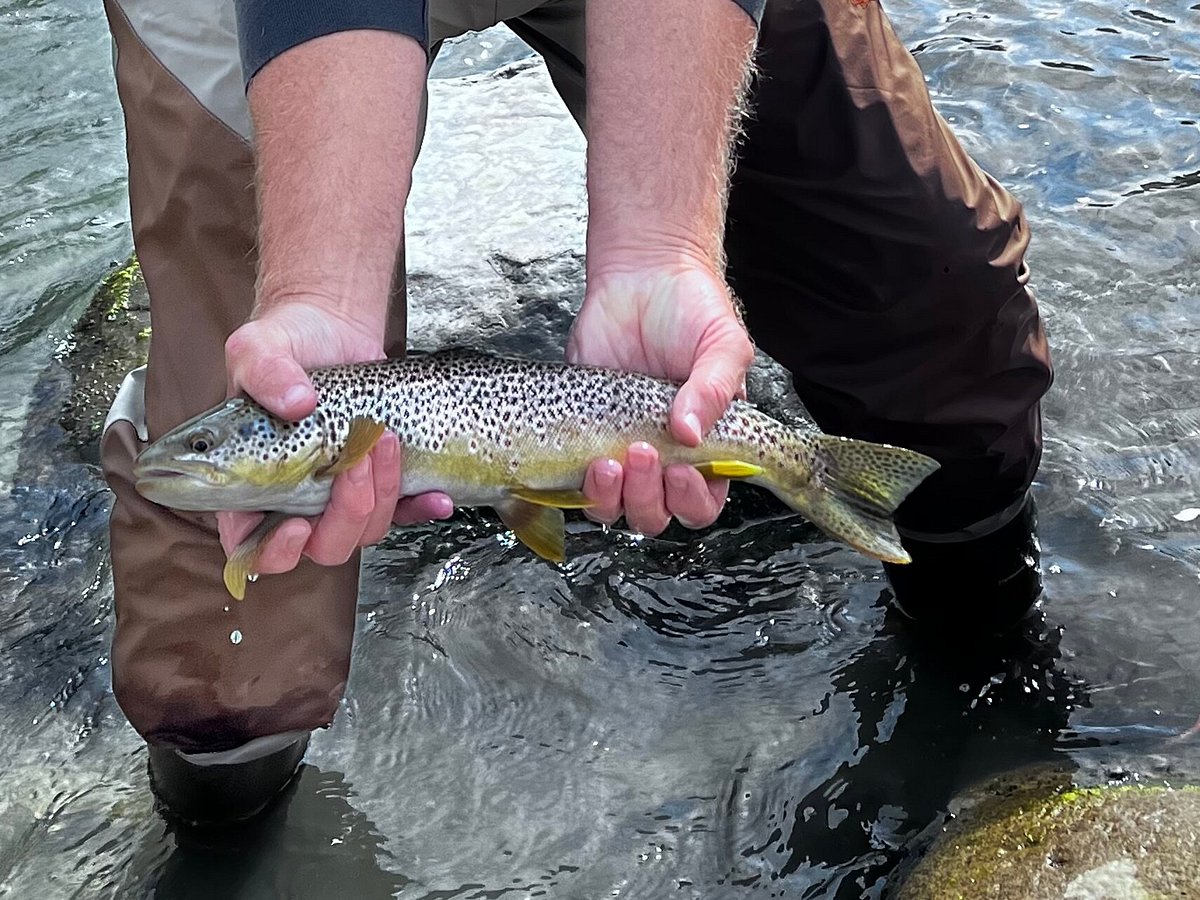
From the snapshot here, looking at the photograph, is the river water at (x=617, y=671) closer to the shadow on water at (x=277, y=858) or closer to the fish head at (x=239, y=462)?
the shadow on water at (x=277, y=858)

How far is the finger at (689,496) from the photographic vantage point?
115 inches

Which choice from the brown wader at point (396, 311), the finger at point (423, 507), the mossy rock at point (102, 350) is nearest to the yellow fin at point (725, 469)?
the finger at point (423, 507)

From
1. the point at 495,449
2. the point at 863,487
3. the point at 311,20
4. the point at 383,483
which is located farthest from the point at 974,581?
the point at 311,20

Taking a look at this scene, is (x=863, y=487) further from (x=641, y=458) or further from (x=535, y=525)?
(x=535, y=525)

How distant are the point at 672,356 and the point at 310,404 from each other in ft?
2.71

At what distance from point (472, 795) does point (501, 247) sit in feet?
8.26

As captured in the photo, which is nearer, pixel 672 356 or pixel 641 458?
pixel 641 458

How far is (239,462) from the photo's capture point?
2768 millimetres

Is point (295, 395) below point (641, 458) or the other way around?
the other way around

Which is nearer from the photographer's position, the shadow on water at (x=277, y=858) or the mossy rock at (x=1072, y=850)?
the mossy rock at (x=1072, y=850)

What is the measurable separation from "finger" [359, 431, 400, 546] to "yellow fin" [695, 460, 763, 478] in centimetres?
67

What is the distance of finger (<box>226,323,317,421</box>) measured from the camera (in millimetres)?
2670

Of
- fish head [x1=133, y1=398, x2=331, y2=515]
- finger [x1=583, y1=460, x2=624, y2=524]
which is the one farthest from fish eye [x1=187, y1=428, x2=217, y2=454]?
finger [x1=583, y1=460, x2=624, y2=524]

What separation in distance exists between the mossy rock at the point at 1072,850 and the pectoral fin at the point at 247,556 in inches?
69.4
